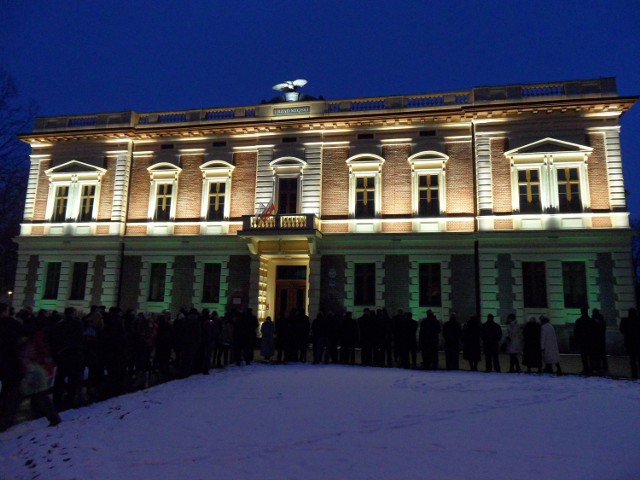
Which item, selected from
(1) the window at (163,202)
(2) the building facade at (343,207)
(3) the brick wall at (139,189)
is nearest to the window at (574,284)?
(2) the building facade at (343,207)

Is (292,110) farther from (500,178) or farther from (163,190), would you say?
(500,178)

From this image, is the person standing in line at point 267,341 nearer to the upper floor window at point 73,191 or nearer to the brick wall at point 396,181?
the brick wall at point 396,181

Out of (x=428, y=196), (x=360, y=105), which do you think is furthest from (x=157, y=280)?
(x=428, y=196)

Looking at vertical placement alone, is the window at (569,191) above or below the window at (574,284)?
above

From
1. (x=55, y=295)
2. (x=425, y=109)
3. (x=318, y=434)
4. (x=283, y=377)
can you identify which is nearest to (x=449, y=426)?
(x=318, y=434)

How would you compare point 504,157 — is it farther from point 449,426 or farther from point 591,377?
point 449,426

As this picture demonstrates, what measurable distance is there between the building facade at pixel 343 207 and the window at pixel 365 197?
0.08m

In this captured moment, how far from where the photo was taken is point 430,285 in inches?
861

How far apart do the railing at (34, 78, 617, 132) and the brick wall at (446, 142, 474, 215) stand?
234 cm

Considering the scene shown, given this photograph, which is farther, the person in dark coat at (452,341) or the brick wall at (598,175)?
the brick wall at (598,175)

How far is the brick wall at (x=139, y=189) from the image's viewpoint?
25406mm

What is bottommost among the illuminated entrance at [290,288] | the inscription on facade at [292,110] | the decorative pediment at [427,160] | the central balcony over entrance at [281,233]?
the illuminated entrance at [290,288]

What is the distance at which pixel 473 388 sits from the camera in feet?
36.0

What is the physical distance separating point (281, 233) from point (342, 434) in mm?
15099
